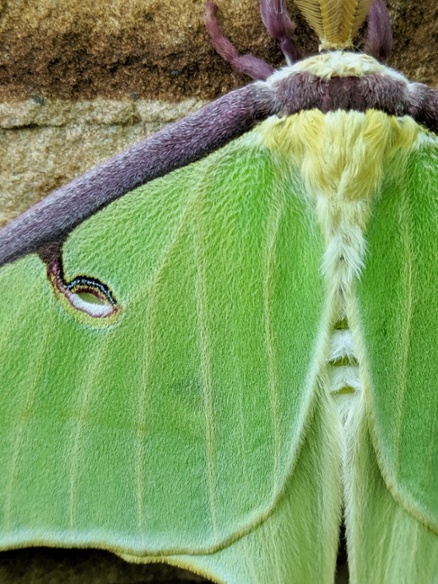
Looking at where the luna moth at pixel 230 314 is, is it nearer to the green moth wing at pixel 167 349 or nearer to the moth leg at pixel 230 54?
the green moth wing at pixel 167 349

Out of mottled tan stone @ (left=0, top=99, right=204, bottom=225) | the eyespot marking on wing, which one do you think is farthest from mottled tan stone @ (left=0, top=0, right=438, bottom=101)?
the eyespot marking on wing

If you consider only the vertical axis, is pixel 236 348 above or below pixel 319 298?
below

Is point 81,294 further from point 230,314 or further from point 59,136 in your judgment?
point 59,136

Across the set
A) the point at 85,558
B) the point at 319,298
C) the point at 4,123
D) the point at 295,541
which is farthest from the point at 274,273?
the point at 85,558

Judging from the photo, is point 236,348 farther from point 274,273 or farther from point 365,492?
point 365,492

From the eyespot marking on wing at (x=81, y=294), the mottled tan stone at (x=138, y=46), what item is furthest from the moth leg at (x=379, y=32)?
the eyespot marking on wing at (x=81, y=294)

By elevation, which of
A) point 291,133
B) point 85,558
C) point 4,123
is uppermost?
point 4,123

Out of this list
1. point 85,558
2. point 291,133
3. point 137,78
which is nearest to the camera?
point 291,133

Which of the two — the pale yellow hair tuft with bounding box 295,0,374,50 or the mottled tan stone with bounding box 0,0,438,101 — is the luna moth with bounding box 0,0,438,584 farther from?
the mottled tan stone with bounding box 0,0,438,101
